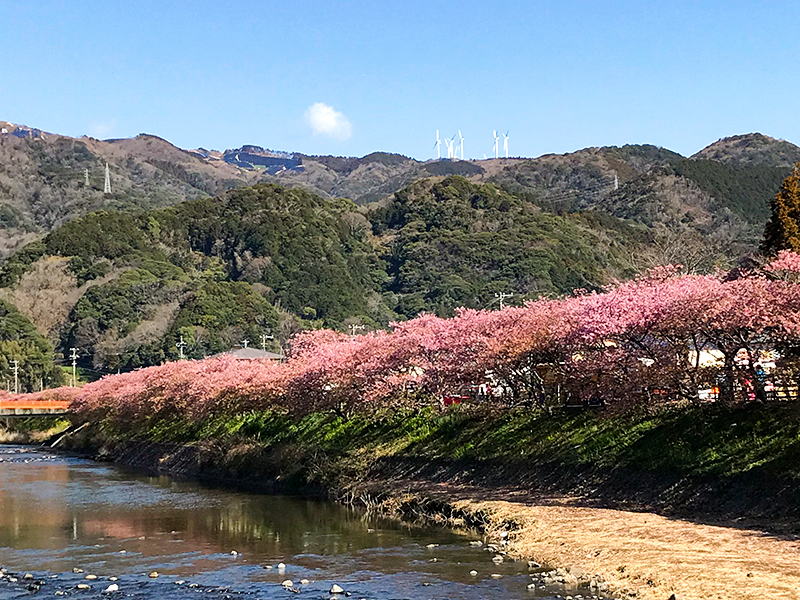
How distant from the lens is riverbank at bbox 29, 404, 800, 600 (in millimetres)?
15680

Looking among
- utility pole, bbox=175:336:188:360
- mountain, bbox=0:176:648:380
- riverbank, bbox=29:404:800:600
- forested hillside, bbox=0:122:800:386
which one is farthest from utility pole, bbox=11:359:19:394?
riverbank, bbox=29:404:800:600

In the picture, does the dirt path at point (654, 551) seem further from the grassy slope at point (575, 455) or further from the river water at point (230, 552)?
the grassy slope at point (575, 455)

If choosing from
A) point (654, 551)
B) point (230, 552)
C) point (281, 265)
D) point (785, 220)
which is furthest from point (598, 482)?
point (281, 265)

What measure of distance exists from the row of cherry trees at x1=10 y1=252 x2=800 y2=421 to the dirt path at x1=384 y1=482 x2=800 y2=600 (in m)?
4.11

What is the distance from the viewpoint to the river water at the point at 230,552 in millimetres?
16141

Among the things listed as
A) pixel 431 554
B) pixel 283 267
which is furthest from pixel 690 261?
pixel 283 267

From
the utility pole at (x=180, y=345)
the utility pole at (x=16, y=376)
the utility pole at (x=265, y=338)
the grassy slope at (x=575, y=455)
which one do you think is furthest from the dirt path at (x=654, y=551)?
the utility pole at (x=16, y=376)

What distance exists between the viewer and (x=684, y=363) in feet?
77.2

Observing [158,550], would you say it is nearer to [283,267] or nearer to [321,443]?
[321,443]

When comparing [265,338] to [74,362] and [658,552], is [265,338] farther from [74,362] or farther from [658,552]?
[658,552]

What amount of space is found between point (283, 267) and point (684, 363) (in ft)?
347

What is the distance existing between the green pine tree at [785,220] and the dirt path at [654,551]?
53.9 ft

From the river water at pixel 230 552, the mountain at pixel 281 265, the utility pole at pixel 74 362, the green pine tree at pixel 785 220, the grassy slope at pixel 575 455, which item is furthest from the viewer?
the mountain at pixel 281 265

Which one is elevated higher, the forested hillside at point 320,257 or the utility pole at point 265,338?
the forested hillside at point 320,257
